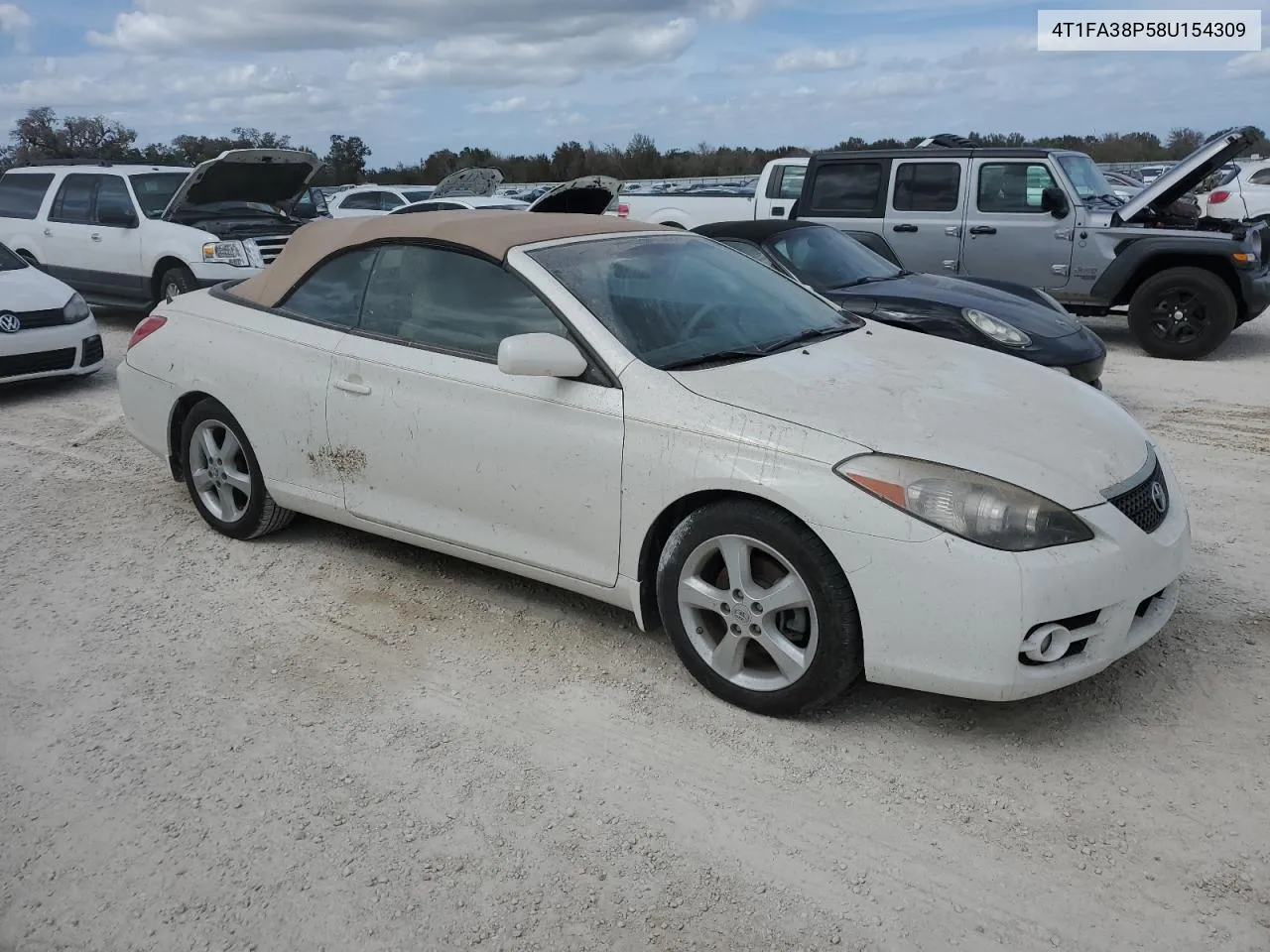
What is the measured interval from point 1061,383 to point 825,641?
5.22ft

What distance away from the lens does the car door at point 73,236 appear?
11.9m

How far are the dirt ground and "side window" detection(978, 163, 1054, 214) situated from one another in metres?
6.33

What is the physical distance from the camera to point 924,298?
7055 mm

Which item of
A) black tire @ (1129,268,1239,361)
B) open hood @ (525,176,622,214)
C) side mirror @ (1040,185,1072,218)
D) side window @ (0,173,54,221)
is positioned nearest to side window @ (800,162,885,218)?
side mirror @ (1040,185,1072,218)

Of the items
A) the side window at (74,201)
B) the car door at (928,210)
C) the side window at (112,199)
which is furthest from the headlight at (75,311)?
the car door at (928,210)

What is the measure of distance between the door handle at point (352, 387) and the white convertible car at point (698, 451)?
0.4 inches

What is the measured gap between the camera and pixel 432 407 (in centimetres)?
414

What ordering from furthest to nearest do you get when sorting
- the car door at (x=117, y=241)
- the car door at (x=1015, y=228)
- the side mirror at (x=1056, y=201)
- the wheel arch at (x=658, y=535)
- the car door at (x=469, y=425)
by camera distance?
1. the car door at (x=117, y=241)
2. the car door at (x=1015, y=228)
3. the side mirror at (x=1056, y=201)
4. the car door at (x=469, y=425)
5. the wheel arch at (x=658, y=535)

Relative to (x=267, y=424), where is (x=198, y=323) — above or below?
above

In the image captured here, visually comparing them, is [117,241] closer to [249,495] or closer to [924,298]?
[249,495]

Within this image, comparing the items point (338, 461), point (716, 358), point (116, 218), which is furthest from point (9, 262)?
point (716, 358)

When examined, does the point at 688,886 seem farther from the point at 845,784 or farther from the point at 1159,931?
the point at 1159,931

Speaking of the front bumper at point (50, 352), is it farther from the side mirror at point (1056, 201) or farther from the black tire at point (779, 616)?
the side mirror at point (1056, 201)

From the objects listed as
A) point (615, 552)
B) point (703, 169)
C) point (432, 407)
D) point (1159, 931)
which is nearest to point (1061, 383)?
point (615, 552)
